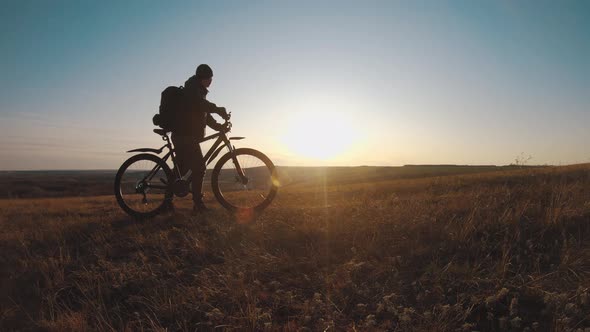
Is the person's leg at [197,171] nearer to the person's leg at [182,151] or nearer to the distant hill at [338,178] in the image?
the person's leg at [182,151]

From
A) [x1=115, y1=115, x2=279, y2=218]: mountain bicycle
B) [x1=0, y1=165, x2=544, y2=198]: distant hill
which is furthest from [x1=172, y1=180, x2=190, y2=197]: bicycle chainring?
[x1=0, y1=165, x2=544, y2=198]: distant hill

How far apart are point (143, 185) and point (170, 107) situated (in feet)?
5.59

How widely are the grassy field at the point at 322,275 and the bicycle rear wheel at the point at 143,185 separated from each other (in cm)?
157

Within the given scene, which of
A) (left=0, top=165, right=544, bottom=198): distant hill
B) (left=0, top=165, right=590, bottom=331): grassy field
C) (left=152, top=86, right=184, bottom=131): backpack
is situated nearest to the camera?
(left=0, top=165, right=590, bottom=331): grassy field

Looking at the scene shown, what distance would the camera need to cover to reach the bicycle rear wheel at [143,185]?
280 inches

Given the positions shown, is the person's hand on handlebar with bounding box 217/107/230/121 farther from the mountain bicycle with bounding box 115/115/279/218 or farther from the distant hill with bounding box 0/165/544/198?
Result: the distant hill with bounding box 0/165/544/198

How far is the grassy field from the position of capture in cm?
275

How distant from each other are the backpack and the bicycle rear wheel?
0.72 metres

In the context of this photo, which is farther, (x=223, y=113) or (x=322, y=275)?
(x=223, y=113)

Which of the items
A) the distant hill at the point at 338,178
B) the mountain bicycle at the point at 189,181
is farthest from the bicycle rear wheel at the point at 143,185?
the distant hill at the point at 338,178

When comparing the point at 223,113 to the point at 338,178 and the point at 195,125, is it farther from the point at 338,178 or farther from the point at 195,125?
the point at 338,178

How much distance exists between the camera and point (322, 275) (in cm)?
345

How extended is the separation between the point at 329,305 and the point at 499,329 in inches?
48.0

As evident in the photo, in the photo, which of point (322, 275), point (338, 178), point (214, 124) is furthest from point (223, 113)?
point (338, 178)
